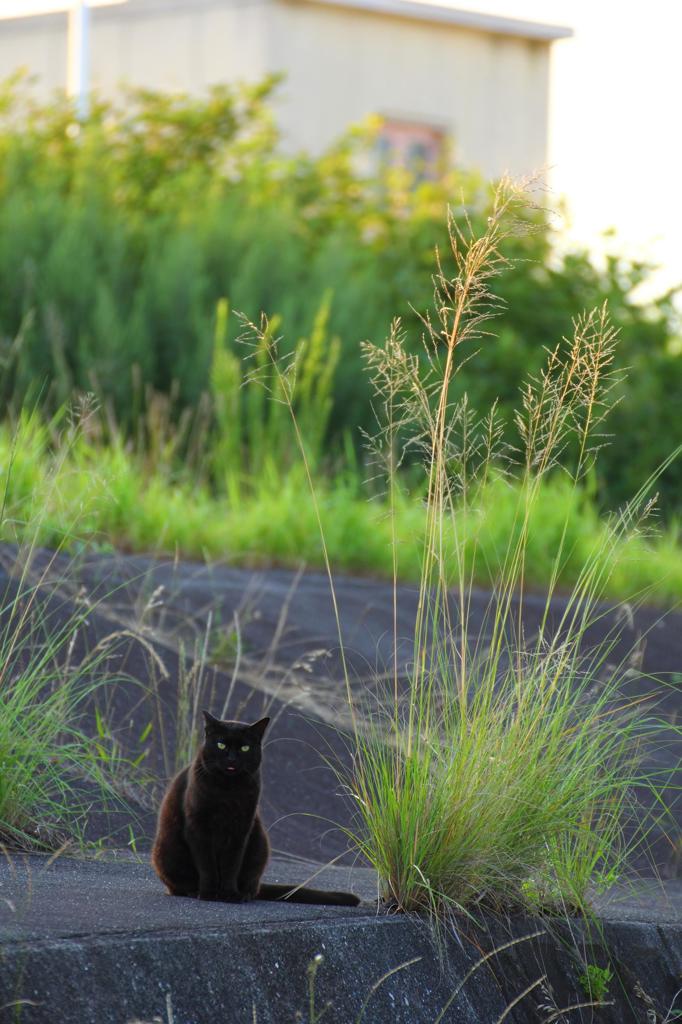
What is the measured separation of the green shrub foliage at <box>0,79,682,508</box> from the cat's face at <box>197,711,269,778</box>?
22.6 feet

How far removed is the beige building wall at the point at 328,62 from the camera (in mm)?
22562

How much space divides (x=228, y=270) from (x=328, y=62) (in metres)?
9.42

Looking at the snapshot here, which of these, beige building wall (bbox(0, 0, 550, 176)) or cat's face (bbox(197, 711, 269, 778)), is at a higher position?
beige building wall (bbox(0, 0, 550, 176))

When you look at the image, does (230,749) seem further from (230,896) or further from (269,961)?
(269,961)

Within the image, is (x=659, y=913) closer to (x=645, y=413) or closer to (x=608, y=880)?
(x=608, y=880)

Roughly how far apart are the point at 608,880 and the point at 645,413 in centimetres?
1162

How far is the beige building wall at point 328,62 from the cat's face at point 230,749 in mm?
18671

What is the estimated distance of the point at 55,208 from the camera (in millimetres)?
14062

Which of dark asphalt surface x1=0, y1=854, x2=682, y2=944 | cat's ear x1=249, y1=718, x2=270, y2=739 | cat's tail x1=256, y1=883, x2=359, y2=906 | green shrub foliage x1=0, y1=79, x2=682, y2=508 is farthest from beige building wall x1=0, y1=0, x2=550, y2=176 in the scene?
cat's tail x1=256, y1=883, x2=359, y2=906

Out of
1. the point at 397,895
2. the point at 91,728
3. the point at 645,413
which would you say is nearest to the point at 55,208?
the point at 645,413

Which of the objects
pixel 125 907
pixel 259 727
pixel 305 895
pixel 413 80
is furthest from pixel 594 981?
pixel 413 80

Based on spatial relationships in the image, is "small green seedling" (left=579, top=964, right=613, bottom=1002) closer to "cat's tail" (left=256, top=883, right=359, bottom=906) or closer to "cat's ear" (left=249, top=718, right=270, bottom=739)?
"cat's tail" (left=256, top=883, right=359, bottom=906)

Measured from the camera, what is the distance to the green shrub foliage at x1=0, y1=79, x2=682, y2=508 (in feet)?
43.3

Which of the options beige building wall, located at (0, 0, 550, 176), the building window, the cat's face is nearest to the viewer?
the cat's face
